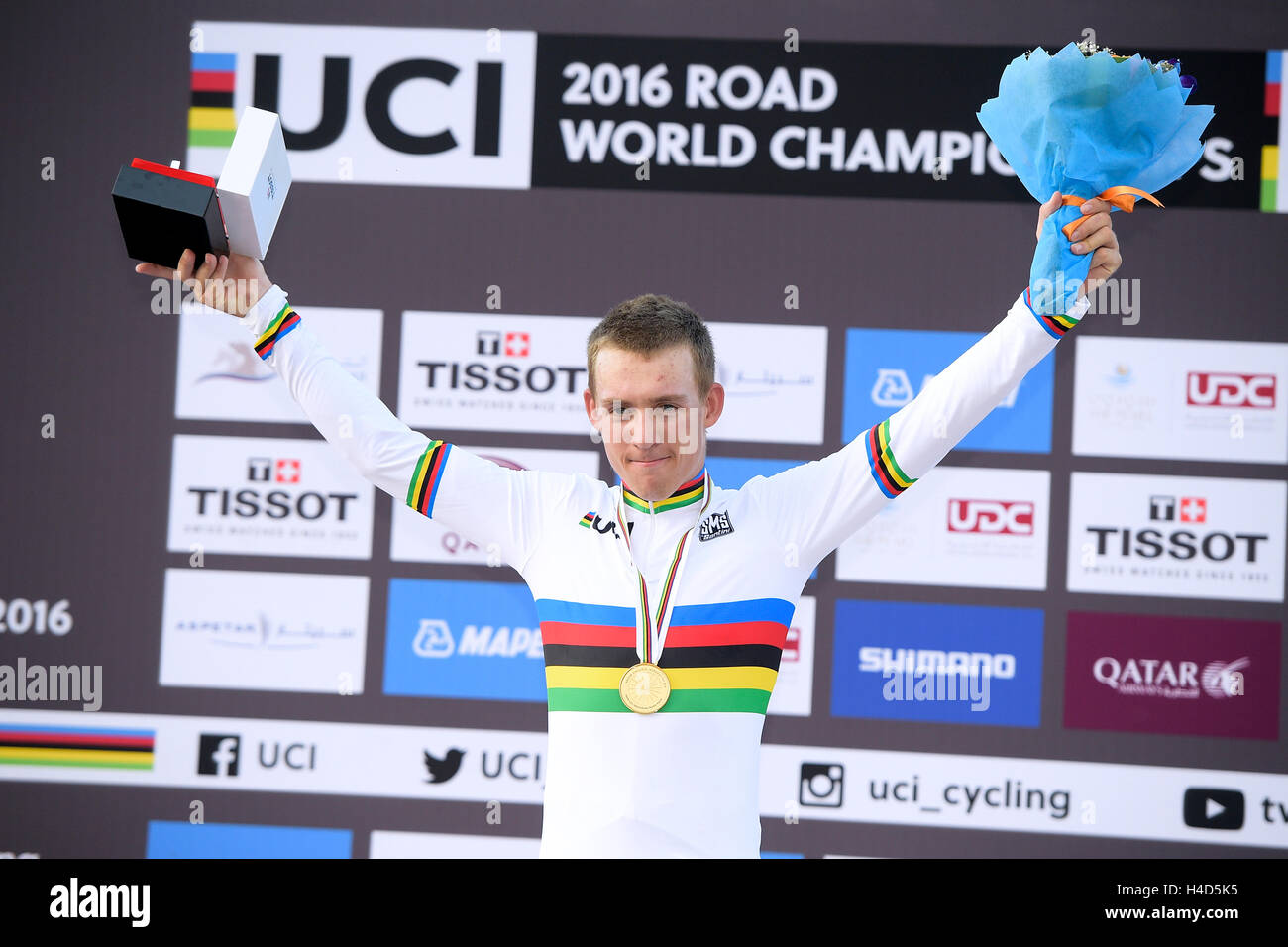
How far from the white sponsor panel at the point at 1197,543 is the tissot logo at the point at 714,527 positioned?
223cm

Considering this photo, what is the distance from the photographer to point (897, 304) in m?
3.57

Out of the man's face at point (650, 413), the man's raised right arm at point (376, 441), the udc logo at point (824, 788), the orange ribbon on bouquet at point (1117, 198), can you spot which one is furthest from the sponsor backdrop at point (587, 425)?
the orange ribbon on bouquet at point (1117, 198)

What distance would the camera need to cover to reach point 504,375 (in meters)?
3.61

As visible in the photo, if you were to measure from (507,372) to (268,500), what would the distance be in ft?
3.08

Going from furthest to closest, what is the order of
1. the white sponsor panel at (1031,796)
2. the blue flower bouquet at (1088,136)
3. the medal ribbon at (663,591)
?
the white sponsor panel at (1031,796)
the medal ribbon at (663,591)
the blue flower bouquet at (1088,136)

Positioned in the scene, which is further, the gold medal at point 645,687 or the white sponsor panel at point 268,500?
the white sponsor panel at point 268,500

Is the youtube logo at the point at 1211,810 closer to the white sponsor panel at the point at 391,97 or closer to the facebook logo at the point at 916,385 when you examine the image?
the facebook logo at the point at 916,385

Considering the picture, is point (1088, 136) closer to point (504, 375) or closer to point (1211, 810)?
point (504, 375)

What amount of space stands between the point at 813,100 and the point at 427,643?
2.27m

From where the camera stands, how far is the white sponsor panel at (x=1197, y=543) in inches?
138

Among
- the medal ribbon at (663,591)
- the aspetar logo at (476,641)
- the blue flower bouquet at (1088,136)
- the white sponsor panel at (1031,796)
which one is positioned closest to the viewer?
the blue flower bouquet at (1088,136)

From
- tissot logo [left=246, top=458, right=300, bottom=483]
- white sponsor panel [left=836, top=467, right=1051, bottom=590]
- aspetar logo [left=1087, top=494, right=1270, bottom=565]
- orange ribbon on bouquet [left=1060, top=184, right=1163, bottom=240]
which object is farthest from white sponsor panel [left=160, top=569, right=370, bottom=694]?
orange ribbon on bouquet [left=1060, top=184, right=1163, bottom=240]

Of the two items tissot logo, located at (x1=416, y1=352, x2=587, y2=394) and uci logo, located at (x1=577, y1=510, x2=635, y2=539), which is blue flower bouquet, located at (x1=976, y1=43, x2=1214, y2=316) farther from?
tissot logo, located at (x1=416, y1=352, x2=587, y2=394)

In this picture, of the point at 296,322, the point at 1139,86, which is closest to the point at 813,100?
the point at 1139,86
